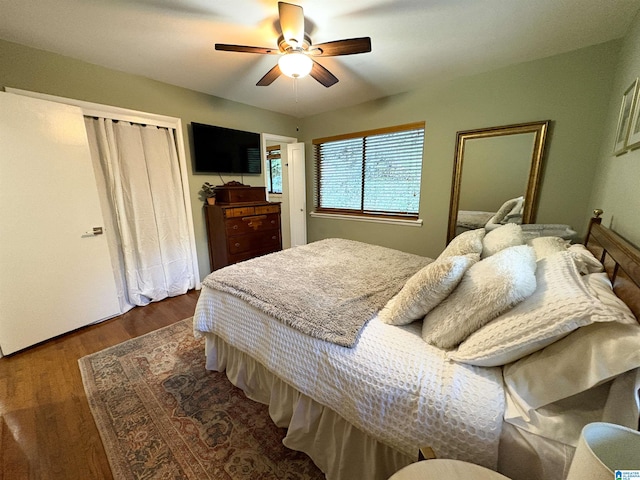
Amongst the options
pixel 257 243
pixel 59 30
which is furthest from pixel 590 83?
pixel 59 30

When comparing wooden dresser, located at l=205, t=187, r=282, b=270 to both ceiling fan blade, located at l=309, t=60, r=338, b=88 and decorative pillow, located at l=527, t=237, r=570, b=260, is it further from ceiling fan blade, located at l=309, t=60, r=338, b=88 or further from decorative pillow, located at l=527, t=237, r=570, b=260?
decorative pillow, located at l=527, t=237, r=570, b=260

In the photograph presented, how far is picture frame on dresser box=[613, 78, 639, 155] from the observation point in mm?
1475

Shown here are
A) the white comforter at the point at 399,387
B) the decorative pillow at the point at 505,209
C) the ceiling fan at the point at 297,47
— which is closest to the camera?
the white comforter at the point at 399,387

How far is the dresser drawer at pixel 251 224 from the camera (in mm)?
3146

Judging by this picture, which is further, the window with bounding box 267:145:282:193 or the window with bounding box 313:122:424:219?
the window with bounding box 267:145:282:193

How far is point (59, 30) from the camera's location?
1818mm

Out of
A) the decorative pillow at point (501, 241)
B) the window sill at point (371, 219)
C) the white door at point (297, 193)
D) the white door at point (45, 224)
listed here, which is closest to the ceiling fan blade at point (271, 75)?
the white door at point (45, 224)

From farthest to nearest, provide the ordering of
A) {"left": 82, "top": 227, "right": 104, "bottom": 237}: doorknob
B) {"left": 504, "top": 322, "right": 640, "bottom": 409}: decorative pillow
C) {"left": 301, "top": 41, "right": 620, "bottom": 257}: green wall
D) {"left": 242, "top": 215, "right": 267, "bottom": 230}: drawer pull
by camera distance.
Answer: {"left": 242, "top": 215, "right": 267, "bottom": 230}: drawer pull < {"left": 82, "top": 227, "right": 104, "bottom": 237}: doorknob < {"left": 301, "top": 41, "right": 620, "bottom": 257}: green wall < {"left": 504, "top": 322, "right": 640, "bottom": 409}: decorative pillow

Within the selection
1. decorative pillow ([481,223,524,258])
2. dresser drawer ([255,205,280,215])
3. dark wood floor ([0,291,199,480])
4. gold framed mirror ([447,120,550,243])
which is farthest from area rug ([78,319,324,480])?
gold framed mirror ([447,120,550,243])

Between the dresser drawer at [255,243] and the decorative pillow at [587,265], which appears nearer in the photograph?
the decorative pillow at [587,265]

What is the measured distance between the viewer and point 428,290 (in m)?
1.07

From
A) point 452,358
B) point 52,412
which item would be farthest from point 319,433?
point 52,412

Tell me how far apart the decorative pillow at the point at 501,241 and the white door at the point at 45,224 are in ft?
10.7

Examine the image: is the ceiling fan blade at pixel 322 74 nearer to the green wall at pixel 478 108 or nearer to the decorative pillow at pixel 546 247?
the green wall at pixel 478 108
